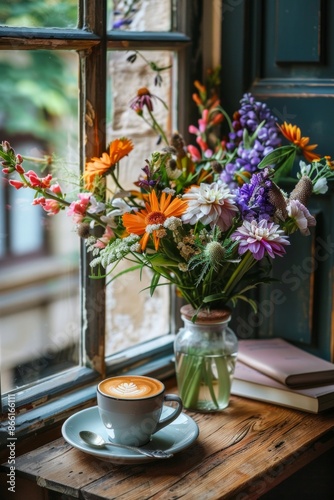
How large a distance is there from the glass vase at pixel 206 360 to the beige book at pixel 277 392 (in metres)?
0.06

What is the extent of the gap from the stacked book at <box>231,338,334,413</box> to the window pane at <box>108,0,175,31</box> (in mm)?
743

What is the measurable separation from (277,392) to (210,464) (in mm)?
293

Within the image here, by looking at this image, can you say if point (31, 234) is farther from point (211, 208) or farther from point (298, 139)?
point (211, 208)

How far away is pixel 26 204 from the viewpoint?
1.63m

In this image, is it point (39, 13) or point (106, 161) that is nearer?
point (106, 161)

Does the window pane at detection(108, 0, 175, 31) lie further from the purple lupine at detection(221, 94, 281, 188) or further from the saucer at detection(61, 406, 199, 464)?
the saucer at detection(61, 406, 199, 464)

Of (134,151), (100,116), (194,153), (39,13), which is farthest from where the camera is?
(134,151)

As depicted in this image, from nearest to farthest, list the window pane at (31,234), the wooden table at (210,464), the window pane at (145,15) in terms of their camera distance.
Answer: the wooden table at (210,464), the window pane at (145,15), the window pane at (31,234)

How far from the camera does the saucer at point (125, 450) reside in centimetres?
143

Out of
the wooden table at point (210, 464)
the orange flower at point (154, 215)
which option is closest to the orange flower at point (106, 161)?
the orange flower at point (154, 215)

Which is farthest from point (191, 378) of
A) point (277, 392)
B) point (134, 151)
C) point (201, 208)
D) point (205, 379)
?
point (134, 151)

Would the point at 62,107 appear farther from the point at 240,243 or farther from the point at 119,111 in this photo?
the point at 240,243

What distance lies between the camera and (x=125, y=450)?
146 cm

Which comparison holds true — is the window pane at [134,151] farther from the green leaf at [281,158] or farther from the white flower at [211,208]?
the white flower at [211,208]
